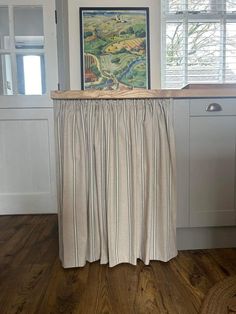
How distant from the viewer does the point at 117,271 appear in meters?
1.55

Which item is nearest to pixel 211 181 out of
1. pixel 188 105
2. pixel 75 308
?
pixel 188 105

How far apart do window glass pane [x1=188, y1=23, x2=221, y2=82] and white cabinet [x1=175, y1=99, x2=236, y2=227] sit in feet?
4.68

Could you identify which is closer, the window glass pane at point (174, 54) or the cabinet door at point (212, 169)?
the cabinet door at point (212, 169)

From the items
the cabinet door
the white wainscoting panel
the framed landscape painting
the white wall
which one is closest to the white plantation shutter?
the white wall

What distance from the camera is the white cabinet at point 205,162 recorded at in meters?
1.64

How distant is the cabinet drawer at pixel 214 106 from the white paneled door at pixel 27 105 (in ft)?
4.80

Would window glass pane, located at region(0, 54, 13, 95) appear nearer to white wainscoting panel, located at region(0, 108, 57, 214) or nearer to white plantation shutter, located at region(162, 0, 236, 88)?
white wainscoting panel, located at region(0, 108, 57, 214)

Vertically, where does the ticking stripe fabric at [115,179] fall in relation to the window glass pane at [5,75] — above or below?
below

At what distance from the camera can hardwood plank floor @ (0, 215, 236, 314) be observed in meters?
1.24

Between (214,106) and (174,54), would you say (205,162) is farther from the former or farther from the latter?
(174,54)

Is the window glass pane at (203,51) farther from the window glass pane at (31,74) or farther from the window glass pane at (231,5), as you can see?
the window glass pane at (31,74)

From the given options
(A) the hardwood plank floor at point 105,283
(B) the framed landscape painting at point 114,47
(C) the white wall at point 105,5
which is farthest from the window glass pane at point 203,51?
(A) the hardwood plank floor at point 105,283

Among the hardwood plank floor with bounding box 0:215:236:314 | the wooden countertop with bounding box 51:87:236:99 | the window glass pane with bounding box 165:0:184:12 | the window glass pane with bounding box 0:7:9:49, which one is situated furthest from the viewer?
the window glass pane with bounding box 165:0:184:12

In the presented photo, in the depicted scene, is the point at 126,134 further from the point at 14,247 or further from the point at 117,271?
the point at 14,247
